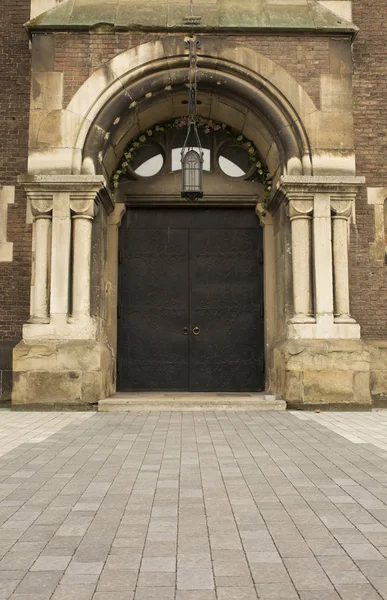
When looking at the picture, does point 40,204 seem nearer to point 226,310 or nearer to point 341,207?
point 226,310

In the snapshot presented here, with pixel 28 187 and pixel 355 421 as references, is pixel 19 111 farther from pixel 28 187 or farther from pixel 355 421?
pixel 355 421

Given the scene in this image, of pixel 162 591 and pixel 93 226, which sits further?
pixel 93 226

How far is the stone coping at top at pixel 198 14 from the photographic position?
9.59 meters

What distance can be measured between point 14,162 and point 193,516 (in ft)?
26.9

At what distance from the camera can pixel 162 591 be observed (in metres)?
2.39

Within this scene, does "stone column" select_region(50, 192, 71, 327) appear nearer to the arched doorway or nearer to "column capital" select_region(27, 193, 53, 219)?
"column capital" select_region(27, 193, 53, 219)

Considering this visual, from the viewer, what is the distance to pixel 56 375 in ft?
28.9

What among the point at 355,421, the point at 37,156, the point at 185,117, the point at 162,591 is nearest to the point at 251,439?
the point at 355,421

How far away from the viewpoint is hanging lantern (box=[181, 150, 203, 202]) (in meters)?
9.05

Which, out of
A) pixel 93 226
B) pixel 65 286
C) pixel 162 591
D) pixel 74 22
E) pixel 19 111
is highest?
pixel 74 22

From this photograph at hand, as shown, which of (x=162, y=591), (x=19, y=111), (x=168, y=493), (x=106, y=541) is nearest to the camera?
(x=162, y=591)

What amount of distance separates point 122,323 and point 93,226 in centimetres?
205

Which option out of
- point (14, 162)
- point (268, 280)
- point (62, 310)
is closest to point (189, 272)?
point (268, 280)

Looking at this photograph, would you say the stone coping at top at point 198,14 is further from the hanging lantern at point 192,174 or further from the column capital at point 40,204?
the column capital at point 40,204
